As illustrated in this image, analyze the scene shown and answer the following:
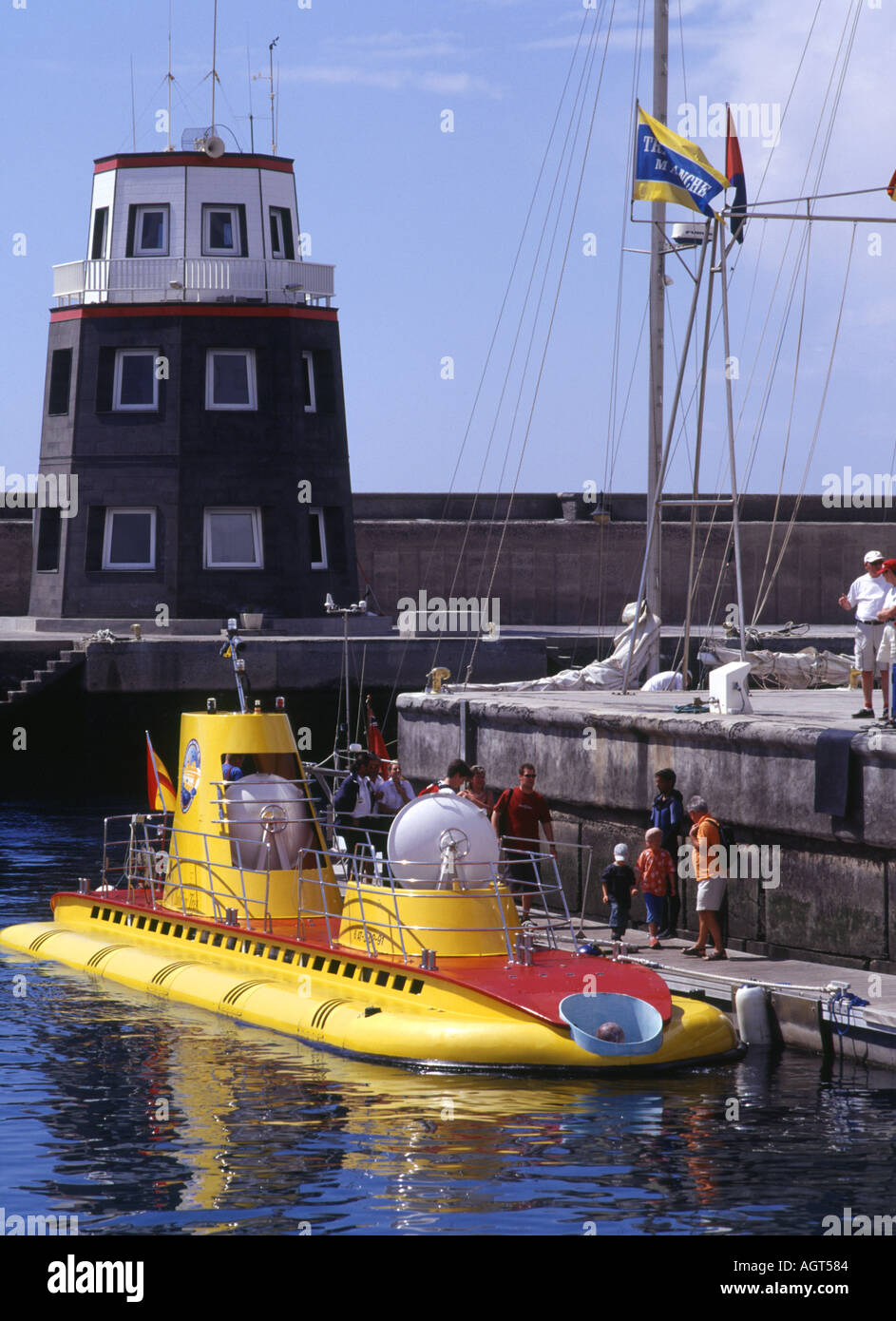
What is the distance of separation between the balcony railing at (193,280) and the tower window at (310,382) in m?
1.50

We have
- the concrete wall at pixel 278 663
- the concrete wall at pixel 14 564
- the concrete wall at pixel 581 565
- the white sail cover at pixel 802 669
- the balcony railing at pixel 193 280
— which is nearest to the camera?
the white sail cover at pixel 802 669

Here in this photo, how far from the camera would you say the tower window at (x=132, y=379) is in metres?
48.2

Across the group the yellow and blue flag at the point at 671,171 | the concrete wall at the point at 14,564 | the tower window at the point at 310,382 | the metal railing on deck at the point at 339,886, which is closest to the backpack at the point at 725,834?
the metal railing on deck at the point at 339,886

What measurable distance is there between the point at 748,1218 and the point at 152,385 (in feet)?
126

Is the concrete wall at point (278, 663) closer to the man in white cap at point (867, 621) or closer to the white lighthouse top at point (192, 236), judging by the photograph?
the white lighthouse top at point (192, 236)

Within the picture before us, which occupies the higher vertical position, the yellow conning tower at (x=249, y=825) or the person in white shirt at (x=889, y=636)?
the person in white shirt at (x=889, y=636)

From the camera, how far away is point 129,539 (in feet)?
159

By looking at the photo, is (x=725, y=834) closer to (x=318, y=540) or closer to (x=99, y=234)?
(x=318, y=540)

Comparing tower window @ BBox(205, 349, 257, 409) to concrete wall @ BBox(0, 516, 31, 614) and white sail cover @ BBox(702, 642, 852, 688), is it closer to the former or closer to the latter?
concrete wall @ BBox(0, 516, 31, 614)

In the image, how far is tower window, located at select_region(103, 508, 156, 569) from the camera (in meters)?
48.2

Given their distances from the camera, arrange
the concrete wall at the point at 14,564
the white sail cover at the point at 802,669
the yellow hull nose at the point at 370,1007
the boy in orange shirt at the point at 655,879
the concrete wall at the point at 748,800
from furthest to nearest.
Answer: the concrete wall at the point at 14,564 → the white sail cover at the point at 802,669 → the boy in orange shirt at the point at 655,879 → the concrete wall at the point at 748,800 → the yellow hull nose at the point at 370,1007

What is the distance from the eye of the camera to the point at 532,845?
22.7 meters

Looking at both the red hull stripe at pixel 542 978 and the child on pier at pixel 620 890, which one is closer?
the red hull stripe at pixel 542 978

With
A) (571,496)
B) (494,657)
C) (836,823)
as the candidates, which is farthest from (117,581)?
(836,823)
